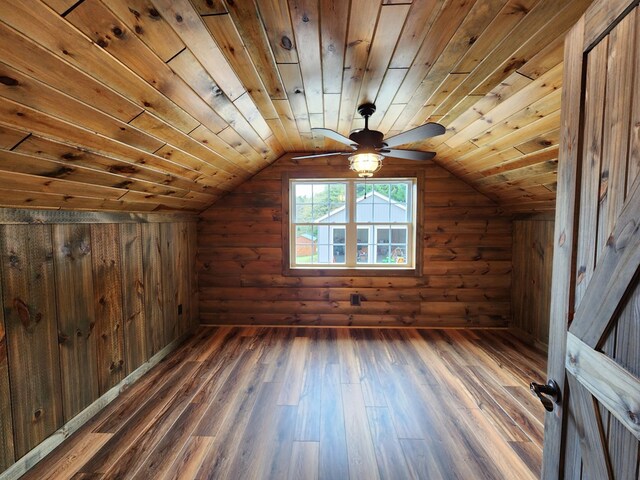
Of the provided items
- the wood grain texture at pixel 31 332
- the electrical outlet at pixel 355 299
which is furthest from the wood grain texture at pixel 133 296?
the electrical outlet at pixel 355 299

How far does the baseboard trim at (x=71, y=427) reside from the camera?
148 centimetres

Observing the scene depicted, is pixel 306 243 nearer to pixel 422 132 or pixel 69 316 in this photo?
pixel 422 132

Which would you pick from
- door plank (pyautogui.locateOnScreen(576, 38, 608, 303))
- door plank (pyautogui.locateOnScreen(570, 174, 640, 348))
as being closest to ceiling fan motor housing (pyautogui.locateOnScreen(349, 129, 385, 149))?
door plank (pyautogui.locateOnScreen(576, 38, 608, 303))

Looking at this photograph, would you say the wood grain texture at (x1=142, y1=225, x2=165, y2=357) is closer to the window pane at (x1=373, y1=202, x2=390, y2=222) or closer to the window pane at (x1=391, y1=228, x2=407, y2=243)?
the window pane at (x1=373, y1=202, x2=390, y2=222)

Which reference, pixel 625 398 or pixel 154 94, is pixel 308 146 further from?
pixel 625 398

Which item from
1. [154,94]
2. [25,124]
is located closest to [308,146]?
[154,94]

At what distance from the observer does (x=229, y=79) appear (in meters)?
1.51

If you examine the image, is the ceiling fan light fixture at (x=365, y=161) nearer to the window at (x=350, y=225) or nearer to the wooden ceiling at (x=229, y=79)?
the wooden ceiling at (x=229, y=79)

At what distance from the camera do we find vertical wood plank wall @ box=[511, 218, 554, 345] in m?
2.89

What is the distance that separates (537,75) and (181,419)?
10.2ft

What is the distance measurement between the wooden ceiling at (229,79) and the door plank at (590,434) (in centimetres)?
143

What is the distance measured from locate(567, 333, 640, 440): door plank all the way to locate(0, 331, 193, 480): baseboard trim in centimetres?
261

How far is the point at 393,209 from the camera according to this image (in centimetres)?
362

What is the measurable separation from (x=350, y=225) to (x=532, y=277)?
220 cm
